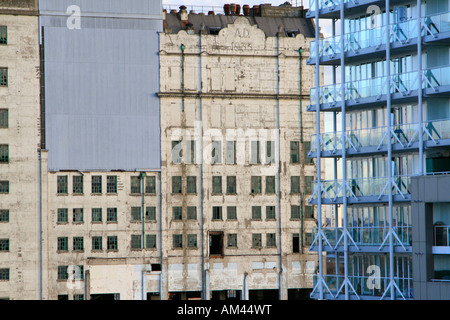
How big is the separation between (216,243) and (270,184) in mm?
8361

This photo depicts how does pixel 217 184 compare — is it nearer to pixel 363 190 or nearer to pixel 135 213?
pixel 135 213

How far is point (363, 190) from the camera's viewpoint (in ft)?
215

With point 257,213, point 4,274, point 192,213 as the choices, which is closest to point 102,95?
point 192,213

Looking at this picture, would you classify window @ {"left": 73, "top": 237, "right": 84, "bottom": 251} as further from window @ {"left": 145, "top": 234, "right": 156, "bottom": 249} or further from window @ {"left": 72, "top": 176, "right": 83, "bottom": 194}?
window @ {"left": 145, "top": 234, "right": 156, "bottom": 249}

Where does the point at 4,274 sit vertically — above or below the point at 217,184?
below

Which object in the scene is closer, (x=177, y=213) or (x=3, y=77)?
(x=3, y=77)

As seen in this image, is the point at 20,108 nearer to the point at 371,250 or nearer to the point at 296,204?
the point at 296,204

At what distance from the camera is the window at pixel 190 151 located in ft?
348

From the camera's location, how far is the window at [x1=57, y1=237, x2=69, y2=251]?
10219 cm

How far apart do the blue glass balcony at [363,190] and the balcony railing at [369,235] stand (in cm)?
185

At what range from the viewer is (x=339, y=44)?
2650 inches

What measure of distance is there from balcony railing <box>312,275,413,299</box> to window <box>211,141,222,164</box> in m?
39.3

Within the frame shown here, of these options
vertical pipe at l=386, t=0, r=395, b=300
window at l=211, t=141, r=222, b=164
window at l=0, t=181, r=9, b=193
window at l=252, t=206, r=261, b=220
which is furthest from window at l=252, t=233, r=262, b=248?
vertical pipe at l=386, t=0, r=395, b=300
